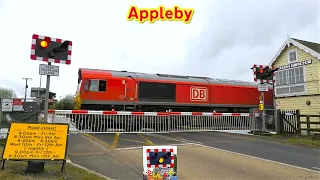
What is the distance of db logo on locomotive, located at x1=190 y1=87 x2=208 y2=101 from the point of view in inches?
772

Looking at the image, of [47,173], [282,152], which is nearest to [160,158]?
[47,173]

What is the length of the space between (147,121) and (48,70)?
9.55 meters

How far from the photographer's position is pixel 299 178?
5.80m

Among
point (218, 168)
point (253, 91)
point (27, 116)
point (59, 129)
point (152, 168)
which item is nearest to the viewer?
point (152, 168)

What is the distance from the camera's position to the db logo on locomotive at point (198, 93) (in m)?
19.6

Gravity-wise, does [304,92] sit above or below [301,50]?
below

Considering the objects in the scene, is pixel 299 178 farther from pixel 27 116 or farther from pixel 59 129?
pixel 27 116

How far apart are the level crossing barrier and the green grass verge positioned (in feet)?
24.4

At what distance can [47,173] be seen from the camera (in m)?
5.39

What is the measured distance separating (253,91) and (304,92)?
5.29m

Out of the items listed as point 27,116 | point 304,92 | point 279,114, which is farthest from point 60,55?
point 304,92

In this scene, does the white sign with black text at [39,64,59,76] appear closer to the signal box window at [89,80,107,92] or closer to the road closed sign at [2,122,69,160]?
the road closed sign at [2,122,69,160]

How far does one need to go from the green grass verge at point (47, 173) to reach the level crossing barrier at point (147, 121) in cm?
745

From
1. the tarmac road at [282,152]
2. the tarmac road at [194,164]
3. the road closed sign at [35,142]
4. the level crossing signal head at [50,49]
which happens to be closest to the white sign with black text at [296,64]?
the tarmac road at [282,152]
